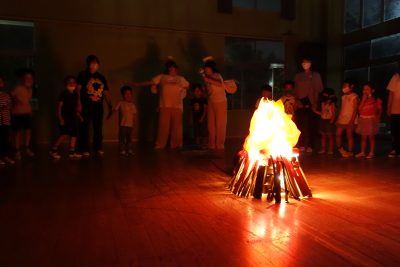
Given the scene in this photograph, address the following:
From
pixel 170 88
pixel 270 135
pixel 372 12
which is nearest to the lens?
pixel 270 135

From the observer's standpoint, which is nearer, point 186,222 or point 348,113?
point 186,222

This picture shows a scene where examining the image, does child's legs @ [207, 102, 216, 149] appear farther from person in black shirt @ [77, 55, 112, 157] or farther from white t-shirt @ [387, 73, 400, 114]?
white t-shirt @ [387, 73, 400, 114]

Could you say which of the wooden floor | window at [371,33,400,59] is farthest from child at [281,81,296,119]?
window at [371,33,400,59]

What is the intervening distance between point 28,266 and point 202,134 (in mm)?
7560

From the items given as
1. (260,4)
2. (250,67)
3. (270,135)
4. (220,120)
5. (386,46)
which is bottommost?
(270,135)

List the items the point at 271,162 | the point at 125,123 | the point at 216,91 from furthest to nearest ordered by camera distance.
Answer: the point at 216,91 < the point at 125,123 < the point at 271,162

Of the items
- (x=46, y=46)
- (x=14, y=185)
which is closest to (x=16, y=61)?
(x=46, y=46)

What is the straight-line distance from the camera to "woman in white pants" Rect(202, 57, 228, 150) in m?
9.18

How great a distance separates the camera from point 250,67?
1285 centimetres

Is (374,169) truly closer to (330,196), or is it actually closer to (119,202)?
(330,196)

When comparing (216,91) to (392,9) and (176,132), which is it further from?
(392,9)

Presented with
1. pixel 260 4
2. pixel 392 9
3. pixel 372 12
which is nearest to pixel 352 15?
pixel 372 12

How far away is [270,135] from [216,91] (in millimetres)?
4860

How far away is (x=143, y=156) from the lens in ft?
26.8
